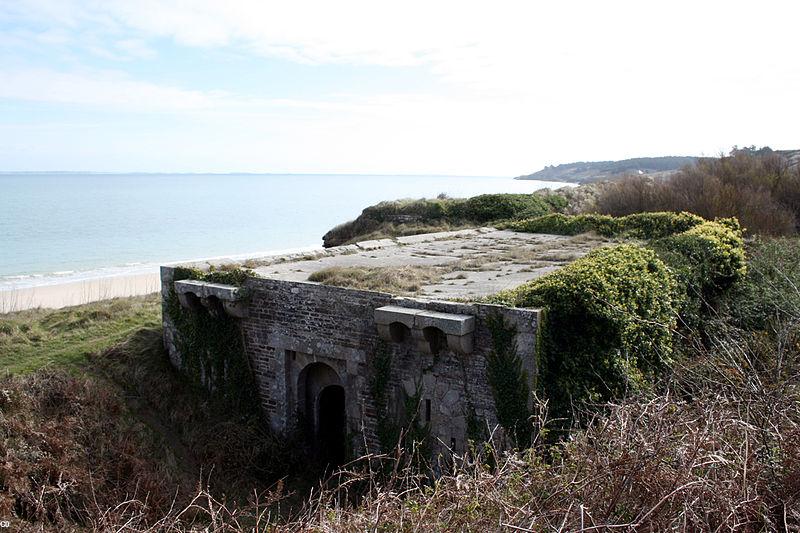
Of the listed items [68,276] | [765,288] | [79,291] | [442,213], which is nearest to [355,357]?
[765,288]

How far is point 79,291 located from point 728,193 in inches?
1118

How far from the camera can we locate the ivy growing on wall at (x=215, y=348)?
42.8 ft

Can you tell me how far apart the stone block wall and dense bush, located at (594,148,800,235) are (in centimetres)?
1614

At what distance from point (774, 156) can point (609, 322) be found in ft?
75.2

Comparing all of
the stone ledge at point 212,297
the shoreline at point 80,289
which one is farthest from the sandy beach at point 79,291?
the stone ledge at point 212,297

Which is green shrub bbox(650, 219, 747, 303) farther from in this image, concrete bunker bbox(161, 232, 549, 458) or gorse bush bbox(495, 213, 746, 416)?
concrete bunker bbox(161, 232, 549, 458)

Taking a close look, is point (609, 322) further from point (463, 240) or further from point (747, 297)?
point (463, 240)

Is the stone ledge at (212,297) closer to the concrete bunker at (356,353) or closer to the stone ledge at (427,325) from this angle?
the concrete bunker at (356,353)

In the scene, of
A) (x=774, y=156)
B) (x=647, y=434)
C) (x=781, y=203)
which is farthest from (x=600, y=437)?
(x=774, y=156)

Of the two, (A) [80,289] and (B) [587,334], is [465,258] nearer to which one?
(B) [587,334]

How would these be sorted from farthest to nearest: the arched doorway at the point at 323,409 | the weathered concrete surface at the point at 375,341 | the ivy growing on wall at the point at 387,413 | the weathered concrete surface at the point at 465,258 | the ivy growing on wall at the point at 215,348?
1. the ivy growing on wall at the point at 215,348
2. the arched doorway at the point at 323,409
3. the weathered concrete surface at the point at 465,258
4. the ivy growing on wall at the point at 387,413
5. the weathered concrete surface at the point at 375,341

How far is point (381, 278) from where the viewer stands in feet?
39.4

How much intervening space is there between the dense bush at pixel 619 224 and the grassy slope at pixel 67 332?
1182 cm

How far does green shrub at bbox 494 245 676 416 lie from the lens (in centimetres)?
982
